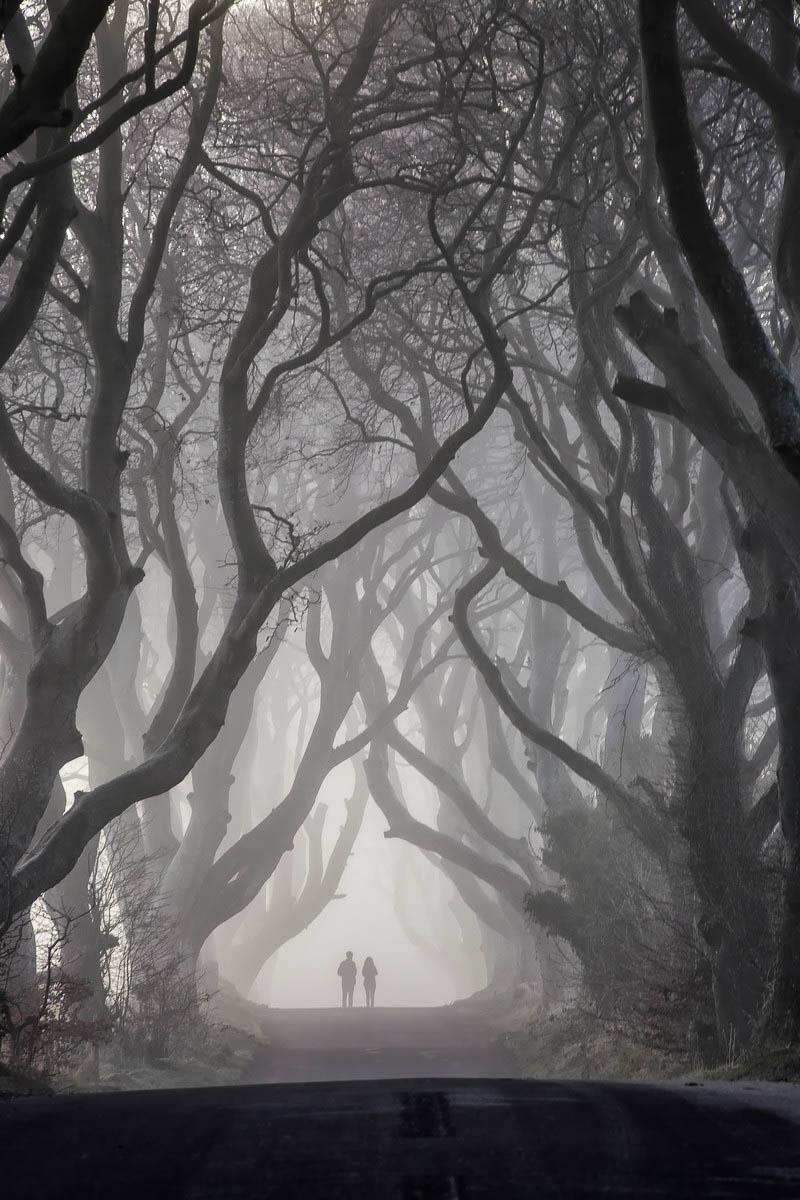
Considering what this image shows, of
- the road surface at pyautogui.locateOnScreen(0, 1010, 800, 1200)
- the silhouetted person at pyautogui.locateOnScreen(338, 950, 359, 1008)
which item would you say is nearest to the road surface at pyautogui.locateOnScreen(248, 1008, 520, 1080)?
the silhouetted person at pyautogui.locateOnScreen(338, 950, 359, 1008)

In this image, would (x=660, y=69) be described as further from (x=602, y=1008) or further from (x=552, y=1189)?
(x=602, y=1008)

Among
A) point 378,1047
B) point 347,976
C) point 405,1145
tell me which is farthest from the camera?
point 347,976

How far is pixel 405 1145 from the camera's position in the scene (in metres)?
2.52

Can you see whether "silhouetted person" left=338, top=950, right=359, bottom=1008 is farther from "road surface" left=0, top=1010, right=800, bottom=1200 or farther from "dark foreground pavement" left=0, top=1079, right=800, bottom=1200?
"dark foreground pavement" left=0, top=1079, right=800, bottom=1200

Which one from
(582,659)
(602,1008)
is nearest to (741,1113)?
(602,1008)

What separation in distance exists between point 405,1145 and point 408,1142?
0.08 feet

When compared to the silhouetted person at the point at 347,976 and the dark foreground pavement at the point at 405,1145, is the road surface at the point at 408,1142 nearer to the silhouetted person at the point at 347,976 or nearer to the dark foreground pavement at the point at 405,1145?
the dark foreground pavement at the point at 405,1145

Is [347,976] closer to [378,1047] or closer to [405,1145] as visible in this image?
[378,1047]

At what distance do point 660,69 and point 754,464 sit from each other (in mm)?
2288

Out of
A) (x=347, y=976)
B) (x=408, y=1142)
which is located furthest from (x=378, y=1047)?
(x=408, y=1142)

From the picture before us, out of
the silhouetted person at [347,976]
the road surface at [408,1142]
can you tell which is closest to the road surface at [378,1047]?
the silhouetted person at [347,976]

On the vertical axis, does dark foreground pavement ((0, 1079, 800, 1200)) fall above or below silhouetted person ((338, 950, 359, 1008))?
above

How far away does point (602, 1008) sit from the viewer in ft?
37.2

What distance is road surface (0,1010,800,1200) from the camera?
228 cm
